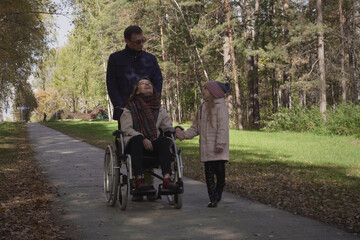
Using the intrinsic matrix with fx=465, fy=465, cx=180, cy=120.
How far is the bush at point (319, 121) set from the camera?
66.9 feet

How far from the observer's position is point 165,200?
20.8ft

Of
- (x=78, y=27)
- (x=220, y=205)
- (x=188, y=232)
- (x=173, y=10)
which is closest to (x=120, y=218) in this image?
(x=188, y=232)

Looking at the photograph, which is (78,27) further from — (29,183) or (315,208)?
(315,208)

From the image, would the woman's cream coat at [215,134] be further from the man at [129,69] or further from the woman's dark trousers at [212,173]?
the man at [129,69]

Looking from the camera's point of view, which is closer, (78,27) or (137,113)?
(137,113)

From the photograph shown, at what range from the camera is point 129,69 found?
6070 millimetres

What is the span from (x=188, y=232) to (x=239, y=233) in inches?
19.2

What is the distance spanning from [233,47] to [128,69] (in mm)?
22232

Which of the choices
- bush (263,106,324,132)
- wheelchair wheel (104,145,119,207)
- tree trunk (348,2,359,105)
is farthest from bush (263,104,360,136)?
wheelchair wheel (104,145,119,207)

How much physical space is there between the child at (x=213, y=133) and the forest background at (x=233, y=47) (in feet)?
34.4

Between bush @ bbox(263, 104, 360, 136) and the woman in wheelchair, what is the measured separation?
15.5m

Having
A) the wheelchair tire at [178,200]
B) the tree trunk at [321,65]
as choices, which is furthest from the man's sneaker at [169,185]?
the tree trunk at [321,65]

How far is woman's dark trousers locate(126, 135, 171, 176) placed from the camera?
211 inches

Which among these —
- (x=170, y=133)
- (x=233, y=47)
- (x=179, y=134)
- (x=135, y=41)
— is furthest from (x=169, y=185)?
(x=233, y=47)
